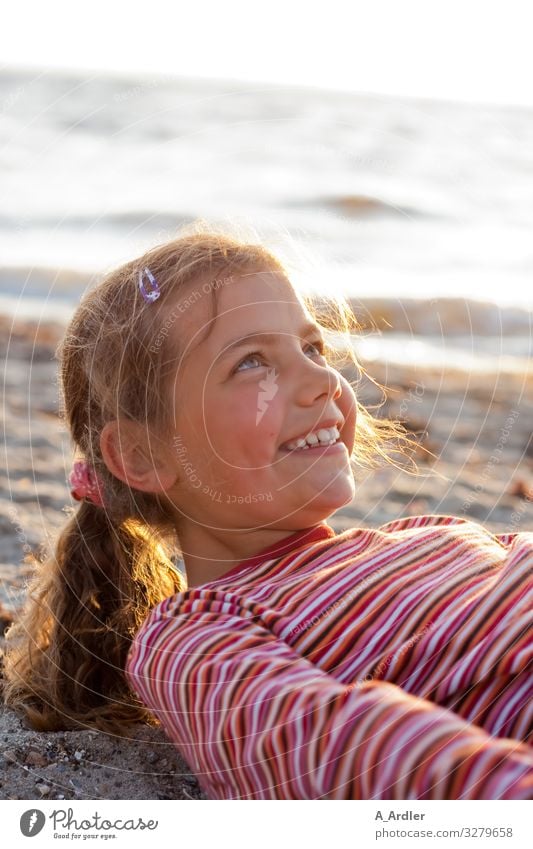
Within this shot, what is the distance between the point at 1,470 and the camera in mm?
2869

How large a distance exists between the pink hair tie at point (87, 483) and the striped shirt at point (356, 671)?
1.07ft

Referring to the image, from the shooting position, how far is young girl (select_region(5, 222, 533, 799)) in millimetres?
1177

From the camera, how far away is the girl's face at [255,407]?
1.50 m

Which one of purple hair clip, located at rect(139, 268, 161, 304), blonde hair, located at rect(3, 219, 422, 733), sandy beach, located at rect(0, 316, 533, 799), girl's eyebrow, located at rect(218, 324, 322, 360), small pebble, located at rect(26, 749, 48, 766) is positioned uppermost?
purple hair clip, located at rect(139, 268, 161, 304)

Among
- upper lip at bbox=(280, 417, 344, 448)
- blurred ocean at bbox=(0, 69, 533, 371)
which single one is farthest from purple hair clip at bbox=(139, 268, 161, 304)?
blurred ocean at bbox=(0, 69, 533, 371)

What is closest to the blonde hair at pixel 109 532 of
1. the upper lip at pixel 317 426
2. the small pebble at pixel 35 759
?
the small pebble at pixel 35 759

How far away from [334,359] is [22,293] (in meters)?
2.75

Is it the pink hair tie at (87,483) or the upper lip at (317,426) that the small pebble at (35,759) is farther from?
the upper lip at (317,426)

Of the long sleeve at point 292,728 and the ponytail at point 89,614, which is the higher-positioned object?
the long sleeve at point 292,728

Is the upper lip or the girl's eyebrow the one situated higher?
the girl's eyebrow

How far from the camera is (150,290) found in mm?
1577

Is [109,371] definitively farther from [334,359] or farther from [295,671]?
Result: [295,671]

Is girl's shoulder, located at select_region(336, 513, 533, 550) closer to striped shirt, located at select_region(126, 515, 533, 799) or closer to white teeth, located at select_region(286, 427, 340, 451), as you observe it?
striped shirt, located at select_region(126, 515, 533, 799)

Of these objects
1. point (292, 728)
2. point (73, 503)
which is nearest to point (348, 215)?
point (73, 503)
